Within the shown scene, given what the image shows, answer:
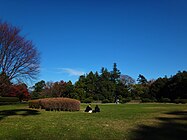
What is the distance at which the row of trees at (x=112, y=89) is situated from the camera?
63.2 meters

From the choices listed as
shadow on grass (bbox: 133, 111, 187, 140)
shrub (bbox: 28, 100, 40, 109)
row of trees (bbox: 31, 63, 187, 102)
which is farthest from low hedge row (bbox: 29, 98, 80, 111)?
row of trees (bbox: 31, 63, 187, 102)

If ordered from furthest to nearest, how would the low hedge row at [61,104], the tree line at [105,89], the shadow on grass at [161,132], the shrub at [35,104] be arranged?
1. the tree line at [105,89]
2. the shrub at [35,104]
3. the low hedge row at [61,104]
4. the shadow on grass at [161,132]

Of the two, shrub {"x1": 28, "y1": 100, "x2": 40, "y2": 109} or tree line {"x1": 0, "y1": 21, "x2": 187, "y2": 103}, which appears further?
tree line {"x1": 0, "y1": 21, "x2": 187, "y2": 103}

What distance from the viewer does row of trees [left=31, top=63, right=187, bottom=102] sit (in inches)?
2487

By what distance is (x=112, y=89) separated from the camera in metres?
79.9

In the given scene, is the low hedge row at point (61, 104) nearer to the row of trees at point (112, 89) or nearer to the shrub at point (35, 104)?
the shrub at point (35, 104)

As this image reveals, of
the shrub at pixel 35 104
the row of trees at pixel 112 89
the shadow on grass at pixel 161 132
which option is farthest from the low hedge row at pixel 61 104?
the row of trees at pixel 112 89

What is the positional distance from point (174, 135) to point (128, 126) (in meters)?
2.46

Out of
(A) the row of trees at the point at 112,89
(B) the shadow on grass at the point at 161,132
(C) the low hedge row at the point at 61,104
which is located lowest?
(B) the shadow on grass at the point at 161,132

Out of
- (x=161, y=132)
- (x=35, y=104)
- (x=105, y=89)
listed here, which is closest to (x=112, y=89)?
(x=105, y=89)

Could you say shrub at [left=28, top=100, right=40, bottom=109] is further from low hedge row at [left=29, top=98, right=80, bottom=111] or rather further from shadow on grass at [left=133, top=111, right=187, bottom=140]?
shadow on grass at [left=133, top=111, right=187, bottom=140]

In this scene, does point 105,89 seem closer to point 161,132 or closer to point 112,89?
point 112,89

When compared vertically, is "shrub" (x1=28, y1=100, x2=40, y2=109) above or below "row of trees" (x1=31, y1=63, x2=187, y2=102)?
below

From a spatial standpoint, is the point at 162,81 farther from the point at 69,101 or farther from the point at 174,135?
the point at 174,135
